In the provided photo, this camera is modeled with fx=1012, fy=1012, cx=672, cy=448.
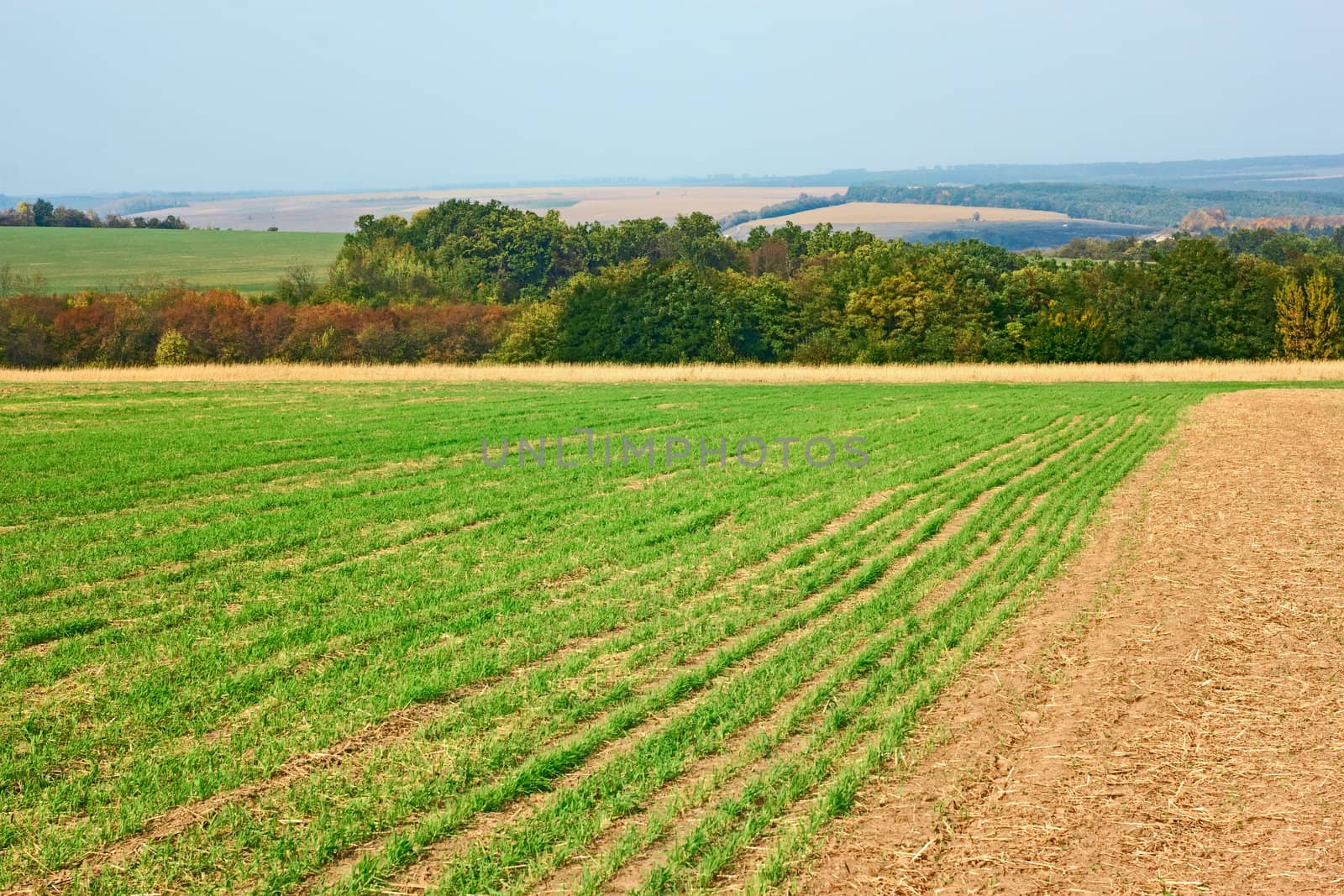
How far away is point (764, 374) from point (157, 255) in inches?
3600

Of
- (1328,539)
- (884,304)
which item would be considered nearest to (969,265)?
(884,304)

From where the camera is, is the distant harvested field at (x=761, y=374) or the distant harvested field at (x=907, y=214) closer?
the distant harvested field at (x=761, y=374)

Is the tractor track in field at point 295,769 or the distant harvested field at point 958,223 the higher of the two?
the distant harvested field at point 958,223

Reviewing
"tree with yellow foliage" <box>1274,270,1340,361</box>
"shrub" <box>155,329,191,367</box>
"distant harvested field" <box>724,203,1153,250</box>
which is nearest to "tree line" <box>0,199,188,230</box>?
"distant harvested field" <box>724,203,1153,250</box>

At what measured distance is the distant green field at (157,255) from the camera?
94.1 m

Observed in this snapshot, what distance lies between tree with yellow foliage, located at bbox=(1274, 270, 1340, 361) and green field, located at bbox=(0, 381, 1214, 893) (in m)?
50.0

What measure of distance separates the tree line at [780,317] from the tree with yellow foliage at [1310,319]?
0.10 m

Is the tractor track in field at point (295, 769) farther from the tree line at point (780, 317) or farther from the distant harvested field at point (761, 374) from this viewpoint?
the tree line at point (780, 317)

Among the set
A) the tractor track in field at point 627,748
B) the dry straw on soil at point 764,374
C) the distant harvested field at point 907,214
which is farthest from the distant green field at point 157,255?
the tractor track in field at point 627,748

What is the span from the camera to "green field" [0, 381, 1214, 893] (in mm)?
5438

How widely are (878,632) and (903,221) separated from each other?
13661 cm

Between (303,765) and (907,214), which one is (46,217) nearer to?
(907,214)

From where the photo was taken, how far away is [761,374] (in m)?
47.6

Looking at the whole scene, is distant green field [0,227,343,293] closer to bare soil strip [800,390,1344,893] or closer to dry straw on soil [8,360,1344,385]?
dry straw on soil [8,360,1344,385]
